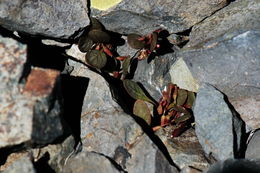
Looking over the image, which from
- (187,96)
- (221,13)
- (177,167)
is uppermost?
(221,13)

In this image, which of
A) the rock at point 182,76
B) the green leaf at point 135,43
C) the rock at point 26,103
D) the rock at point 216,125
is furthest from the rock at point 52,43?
the rock at point 216,125

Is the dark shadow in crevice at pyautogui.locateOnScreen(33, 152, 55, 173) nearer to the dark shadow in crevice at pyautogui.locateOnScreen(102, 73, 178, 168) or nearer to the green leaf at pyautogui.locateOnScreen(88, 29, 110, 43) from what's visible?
the dark shadow in crevice at pyautogui.locateOnScreen(102, 73, 178, 168)

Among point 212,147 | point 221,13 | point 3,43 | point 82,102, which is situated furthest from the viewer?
Answer: point 221,13

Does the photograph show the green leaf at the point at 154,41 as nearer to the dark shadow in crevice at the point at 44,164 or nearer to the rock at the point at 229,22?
the rock at the point at 229,22

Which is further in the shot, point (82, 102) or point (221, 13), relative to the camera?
point (221, 13)

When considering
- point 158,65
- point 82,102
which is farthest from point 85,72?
point 158,65

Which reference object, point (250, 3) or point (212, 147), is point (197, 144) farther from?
point (250, 3)

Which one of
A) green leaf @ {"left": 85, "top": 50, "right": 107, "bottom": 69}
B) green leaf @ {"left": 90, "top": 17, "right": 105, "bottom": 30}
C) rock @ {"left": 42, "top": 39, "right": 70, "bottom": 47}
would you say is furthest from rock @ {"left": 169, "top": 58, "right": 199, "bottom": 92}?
rock @ {"left": 42, "top": 39, "right": 70, "bottom": 47}

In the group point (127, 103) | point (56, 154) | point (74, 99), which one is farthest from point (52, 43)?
point (56, 154)
